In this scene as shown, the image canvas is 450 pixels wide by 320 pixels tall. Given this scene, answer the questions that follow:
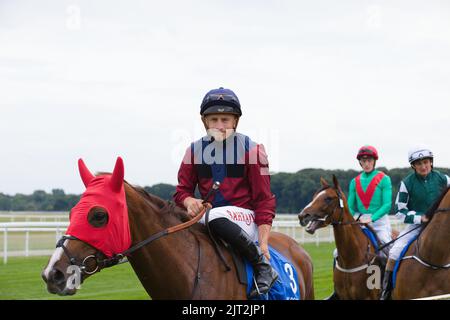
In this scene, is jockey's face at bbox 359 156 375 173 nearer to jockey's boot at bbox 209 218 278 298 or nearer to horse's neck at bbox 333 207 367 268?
horse's neck at bbox 333 207 367 268

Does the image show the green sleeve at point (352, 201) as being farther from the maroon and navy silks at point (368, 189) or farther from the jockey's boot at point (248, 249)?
the jockey's boot at point (248, 249)

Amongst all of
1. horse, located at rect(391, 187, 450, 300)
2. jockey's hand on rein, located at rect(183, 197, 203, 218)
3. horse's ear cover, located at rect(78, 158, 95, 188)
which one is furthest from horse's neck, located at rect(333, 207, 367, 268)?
horse's ear cover, located at rect(78, 158, 95, 188)

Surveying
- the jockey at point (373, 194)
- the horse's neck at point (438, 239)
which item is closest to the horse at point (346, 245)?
the jockey at point (373, 194)

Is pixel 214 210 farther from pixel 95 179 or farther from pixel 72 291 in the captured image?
pixel 72 291

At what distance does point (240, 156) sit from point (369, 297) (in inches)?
174

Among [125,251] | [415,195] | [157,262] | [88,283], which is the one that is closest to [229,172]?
[157,262]

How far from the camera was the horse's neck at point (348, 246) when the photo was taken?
317 inches

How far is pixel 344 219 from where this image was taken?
8188mm

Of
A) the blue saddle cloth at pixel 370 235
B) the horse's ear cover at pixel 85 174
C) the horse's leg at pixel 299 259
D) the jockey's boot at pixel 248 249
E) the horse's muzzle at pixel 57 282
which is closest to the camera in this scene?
the horse's muzzle at pixel 57 282

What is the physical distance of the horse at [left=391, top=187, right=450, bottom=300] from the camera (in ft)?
20.2

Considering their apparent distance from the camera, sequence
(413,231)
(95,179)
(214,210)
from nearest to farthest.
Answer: (95,179), (214,210), (413,231)

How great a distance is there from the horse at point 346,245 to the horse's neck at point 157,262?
4605 millimetres
